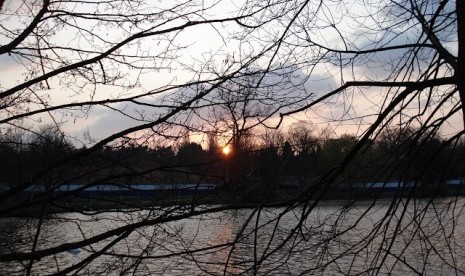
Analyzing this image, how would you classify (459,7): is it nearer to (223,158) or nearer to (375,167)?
(375,167)

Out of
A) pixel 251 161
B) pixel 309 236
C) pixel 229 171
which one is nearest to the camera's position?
pixel 309 236

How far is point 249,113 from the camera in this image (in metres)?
3.33

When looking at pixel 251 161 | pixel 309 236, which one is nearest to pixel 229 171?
pixel 251 161

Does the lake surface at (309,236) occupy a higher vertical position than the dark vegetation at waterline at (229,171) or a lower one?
lower

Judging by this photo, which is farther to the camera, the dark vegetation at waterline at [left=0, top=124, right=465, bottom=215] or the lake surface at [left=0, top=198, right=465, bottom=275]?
the dark vegetation at waterline at [left=0, top=124, right=465, bottom=215]

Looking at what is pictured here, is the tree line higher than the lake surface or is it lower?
higher

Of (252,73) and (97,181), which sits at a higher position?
(252,73)

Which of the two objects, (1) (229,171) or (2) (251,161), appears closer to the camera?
(2) (251,161)

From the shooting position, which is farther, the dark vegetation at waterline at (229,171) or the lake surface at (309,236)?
the dark vegetation at waterline at (229,171)

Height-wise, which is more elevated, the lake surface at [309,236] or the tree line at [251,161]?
the tree line at [251,161]

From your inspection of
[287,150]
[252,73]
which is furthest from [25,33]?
[287,150]

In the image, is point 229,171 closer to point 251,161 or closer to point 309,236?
point 251,161

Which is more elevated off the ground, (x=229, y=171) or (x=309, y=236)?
(x=229, y=171)

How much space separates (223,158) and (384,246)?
1.30 meters
